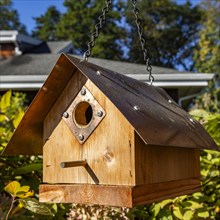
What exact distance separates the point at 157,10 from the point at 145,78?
20.9m

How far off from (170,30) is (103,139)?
27.6 m

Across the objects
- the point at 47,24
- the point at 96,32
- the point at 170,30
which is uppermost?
the point at 47,24

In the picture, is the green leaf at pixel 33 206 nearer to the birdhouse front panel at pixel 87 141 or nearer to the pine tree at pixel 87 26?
the birdhouse front panel at pixel 87 141

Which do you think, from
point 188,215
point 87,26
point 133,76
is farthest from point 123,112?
point 87,26

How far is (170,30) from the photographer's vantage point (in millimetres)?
28125

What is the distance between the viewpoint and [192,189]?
70.2 inches

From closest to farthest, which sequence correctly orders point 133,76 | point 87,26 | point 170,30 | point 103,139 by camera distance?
point 103,139 → point 133,76 → point 87,26 → point 170,30

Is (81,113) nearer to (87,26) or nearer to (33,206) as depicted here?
(33,206)

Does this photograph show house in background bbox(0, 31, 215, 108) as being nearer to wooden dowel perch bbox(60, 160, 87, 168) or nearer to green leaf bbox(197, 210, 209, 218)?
green leaf bbox(197, 210, 209, 218)

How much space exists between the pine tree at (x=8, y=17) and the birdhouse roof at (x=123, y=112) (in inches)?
1125

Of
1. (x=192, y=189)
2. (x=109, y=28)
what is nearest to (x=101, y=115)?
(x=192, y=189)

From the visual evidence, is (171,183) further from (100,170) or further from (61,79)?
(61,79)

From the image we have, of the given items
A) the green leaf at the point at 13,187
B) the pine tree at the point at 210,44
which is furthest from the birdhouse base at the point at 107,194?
the pine tree at the point at 210,44

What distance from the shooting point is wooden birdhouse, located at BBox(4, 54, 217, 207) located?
1.34 metres
